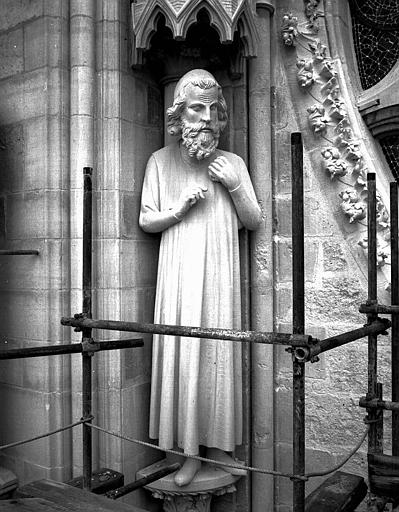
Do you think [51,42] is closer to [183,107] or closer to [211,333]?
[183,107]

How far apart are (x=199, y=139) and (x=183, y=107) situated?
174mm

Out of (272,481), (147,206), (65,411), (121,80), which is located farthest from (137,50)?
(272,481)

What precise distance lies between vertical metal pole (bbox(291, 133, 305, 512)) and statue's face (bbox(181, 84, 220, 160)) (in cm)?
126

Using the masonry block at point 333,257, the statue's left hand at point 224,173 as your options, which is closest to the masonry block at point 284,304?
the masonry block at point 333,257

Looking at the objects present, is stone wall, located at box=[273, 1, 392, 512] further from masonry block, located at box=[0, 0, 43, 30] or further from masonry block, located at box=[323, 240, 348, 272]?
masonry block, located at box=[0, 0, 43, 30]

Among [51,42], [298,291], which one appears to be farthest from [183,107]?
[298,291]

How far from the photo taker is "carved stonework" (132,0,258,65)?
2.55 meters

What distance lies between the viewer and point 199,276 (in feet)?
8.62

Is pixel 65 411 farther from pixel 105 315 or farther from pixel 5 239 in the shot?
pixel 5 239

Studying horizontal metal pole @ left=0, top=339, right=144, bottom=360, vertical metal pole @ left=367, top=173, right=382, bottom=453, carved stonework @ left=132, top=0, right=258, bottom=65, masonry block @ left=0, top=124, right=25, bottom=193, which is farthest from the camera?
masonry block @ left=0, top=124, right=25, bottom=193

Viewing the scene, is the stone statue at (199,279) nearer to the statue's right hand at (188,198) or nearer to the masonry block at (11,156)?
the statue's right hand at (188,198)

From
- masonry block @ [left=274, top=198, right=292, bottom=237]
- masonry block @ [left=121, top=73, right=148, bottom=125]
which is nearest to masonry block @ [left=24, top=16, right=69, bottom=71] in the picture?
masonry block @ [left=121, top=73, right=148, bottom=125]

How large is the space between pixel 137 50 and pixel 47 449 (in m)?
1.96

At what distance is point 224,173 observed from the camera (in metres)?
2.63
